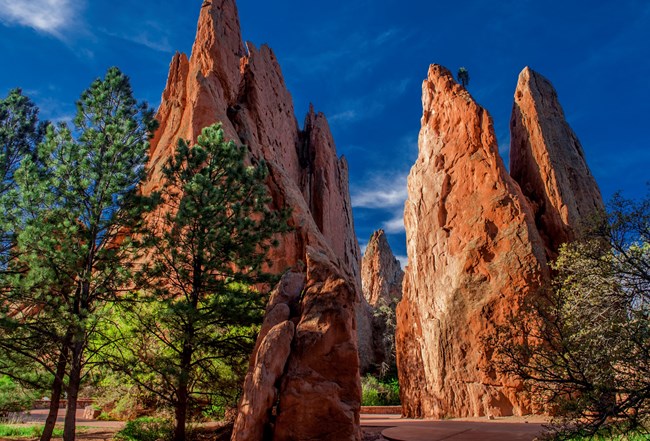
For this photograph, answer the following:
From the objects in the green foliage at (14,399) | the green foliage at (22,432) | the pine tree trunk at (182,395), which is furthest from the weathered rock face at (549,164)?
the green foliage at (22,432)

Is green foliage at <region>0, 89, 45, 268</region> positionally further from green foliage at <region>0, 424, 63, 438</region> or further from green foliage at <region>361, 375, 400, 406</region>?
green foliage at <region>361, 375, 400, 406</region>

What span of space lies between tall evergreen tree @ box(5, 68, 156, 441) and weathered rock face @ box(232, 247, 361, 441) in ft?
16.6

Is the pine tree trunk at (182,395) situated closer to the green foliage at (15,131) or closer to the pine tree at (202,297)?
the pine tree at (202,297)

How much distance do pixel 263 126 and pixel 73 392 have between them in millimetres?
28379

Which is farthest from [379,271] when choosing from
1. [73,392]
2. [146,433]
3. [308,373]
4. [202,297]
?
[308,373]

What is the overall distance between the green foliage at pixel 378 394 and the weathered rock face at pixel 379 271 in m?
33.8

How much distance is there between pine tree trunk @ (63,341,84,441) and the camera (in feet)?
35.3

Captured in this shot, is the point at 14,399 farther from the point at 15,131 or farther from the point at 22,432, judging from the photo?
the point at 15,131

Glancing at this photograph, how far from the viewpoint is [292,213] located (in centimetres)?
2184

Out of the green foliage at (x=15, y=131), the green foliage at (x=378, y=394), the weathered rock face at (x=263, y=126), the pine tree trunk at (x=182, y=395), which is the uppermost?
the weathered rock face at (x=263, y=126)

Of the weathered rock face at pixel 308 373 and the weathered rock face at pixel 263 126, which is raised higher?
the weathered rock face at pixel 263 126

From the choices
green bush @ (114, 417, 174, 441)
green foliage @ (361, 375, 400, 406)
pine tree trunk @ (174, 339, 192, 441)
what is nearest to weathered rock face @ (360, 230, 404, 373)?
green foliage @ (361, 375, 400, 406)

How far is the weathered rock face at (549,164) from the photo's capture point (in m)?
22.0

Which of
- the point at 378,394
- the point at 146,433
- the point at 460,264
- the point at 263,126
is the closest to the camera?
the point at 146,433
